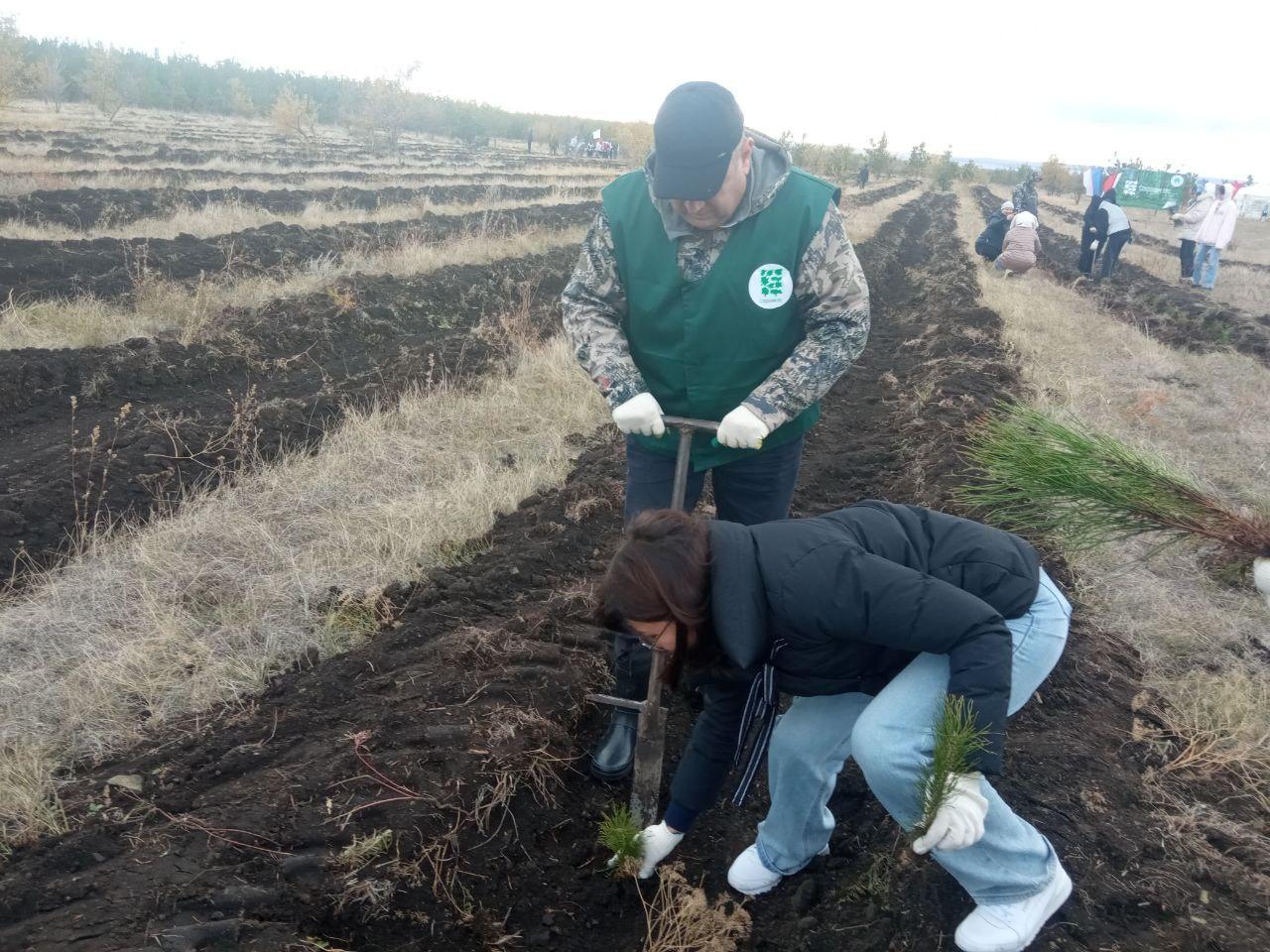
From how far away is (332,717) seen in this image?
3014 mm

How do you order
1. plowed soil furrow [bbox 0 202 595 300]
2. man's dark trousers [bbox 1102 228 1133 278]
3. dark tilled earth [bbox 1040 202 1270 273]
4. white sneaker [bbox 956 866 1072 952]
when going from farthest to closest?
dark tilled earth [bbox 1040 202 1270 273], man's dark trousers [bbox 1102 228 1133 278], plowed soil furrow [bbox 0 202 595 300], white sneaker [bbox 956 866 1072 952]

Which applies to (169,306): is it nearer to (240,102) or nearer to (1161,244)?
(1161,244)

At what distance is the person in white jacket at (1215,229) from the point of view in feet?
42.7

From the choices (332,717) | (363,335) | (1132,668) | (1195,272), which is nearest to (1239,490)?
(1132,668)

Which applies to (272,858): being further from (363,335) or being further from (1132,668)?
(363,335)

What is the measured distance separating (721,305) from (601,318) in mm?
400

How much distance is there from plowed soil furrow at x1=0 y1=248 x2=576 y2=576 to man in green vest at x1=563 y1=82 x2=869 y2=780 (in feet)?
10.7

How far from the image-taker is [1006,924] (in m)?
2.15

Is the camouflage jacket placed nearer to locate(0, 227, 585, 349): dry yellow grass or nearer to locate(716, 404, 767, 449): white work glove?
locate(716, 404, 767, 449): white work glove

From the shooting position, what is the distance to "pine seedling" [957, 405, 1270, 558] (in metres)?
1.54

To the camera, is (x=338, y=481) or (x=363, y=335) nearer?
(x=338, y=481)

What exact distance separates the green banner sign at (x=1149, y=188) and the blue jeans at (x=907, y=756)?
3894 cm

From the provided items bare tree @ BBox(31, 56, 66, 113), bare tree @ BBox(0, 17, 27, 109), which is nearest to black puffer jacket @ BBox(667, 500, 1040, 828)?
bare tree @ BBox(0, 17, 27, 109)

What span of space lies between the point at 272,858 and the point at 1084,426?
229 cm
